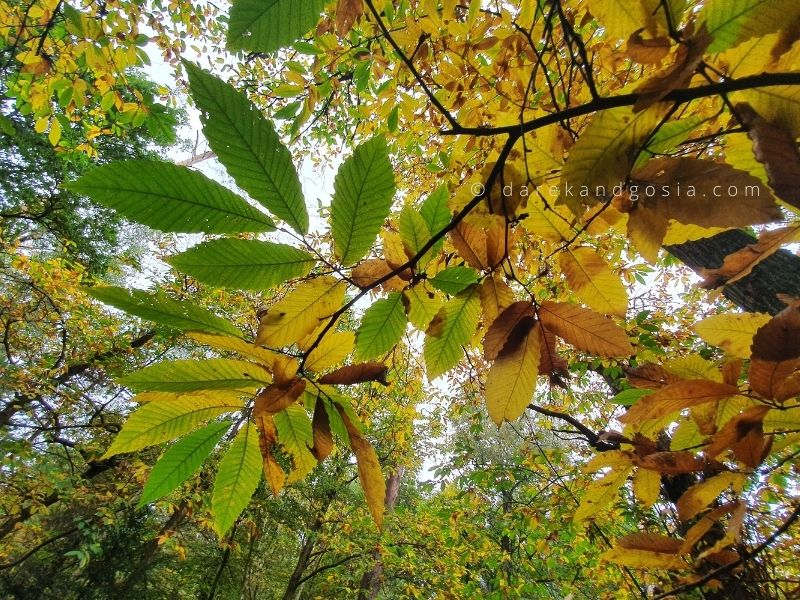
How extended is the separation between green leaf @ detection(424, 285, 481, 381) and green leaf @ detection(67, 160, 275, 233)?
0.28 metres

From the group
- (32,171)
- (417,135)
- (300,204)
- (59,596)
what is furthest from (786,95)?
(32,171)

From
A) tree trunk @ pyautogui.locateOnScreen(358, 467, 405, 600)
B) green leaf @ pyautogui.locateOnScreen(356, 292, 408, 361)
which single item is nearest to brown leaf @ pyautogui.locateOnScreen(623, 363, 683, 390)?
green leaf @ pyautogui.locateOnScreen(356, 292, 408, 361)

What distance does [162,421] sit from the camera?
1.59ft

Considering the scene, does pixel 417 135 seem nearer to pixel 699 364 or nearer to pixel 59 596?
pixel 699 364

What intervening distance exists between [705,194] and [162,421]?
2.12 ft

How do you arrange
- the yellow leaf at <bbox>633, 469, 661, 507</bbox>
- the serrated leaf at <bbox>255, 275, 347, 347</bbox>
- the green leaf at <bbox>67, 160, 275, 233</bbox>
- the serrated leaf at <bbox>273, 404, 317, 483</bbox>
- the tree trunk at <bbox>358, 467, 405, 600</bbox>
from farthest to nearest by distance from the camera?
the tree trunk at <bbox>358, 467, 405, 600</bbox> < the yellow leaf at <bbox>633, 469, 661, 507</bbox> < the serrated leaf at <bbox>273, 404, 317, 483</bbox> < the serrated leaf at <bbox>255, 275, 347, 347</bbox> < the green leaf at <bbox>67, 160, 275, 233</bbox>

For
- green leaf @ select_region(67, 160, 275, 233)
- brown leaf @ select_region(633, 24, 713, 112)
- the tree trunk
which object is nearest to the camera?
brown leaf @ select_region(633, 24, 713, 112)

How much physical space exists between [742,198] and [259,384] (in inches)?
20.1

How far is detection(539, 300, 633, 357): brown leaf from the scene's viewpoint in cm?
48

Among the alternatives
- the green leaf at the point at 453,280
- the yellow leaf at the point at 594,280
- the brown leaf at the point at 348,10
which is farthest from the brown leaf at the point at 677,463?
the brown leaf at the point at 348,10

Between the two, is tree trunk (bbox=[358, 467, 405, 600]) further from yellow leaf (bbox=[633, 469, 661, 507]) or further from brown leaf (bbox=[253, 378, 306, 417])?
brown leaf (bbox=[253, 378, 306, 417])

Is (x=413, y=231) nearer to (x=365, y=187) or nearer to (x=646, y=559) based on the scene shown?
(x=365, y=187)

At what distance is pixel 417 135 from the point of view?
2.70 meters

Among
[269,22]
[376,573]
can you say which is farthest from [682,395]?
[376,573]
